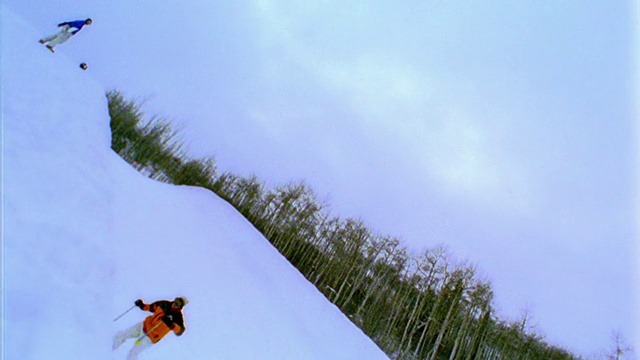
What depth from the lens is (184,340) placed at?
6.27 metres

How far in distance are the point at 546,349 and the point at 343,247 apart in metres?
29.6

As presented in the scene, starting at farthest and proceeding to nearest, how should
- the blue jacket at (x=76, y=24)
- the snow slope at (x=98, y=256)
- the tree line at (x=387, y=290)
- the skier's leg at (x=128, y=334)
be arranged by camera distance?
1. the tree line at (x=387, y=290)
2. the blue jacket at (x=76, y=24)
3. the skier's leg at (x=128, y=334)
4. the snow slope at (x=98, y=256)

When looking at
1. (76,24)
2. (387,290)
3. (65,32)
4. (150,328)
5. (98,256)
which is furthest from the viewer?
(387,290)

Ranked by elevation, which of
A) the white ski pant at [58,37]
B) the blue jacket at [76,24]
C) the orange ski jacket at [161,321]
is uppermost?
the blue jacket at [76,24]

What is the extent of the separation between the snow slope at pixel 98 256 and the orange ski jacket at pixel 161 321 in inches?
21.4

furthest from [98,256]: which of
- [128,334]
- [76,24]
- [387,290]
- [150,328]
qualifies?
[387,290]

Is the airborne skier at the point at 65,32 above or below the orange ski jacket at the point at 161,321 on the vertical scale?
above

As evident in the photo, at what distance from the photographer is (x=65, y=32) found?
1184cm

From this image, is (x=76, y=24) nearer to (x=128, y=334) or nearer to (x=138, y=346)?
(x=128, y=334)

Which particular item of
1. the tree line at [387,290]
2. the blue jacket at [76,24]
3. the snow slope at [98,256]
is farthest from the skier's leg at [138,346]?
the tree line at [387,290]

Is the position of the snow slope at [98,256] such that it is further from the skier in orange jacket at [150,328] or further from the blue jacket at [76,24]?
the blue jacket at [76,24]

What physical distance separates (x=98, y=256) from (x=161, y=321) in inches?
72.1

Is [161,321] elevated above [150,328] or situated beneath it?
elevated above

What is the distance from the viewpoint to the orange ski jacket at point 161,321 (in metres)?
4.45
